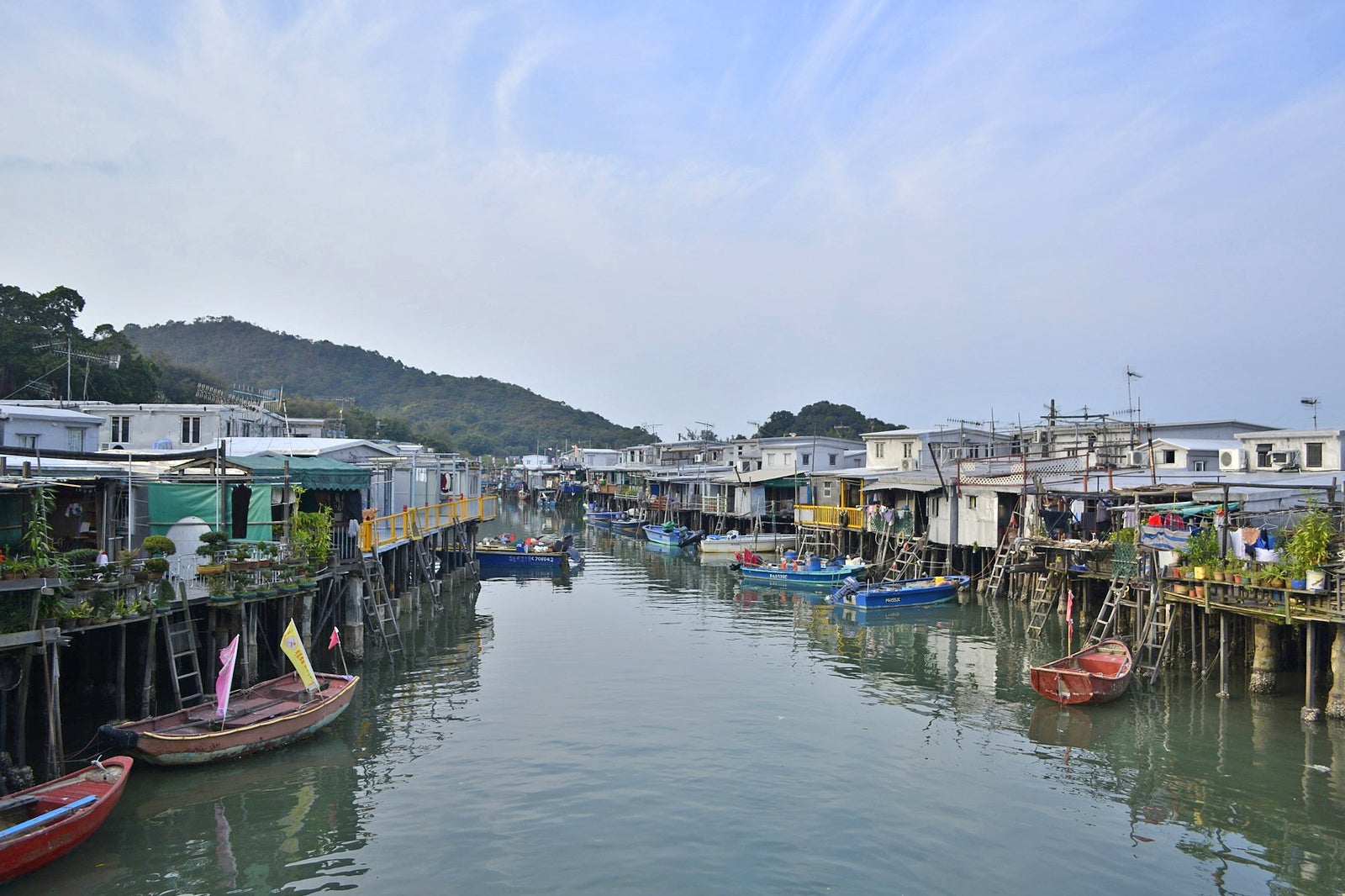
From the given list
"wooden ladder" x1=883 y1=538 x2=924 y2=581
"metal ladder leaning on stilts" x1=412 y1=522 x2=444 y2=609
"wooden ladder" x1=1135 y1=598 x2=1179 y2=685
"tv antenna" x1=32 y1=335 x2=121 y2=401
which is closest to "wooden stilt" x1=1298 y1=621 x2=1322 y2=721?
"wooden ladder" x1=1135 y1=598 x2=1179 y2=685

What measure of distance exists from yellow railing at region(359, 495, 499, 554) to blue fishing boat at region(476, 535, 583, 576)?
2170 millimetres

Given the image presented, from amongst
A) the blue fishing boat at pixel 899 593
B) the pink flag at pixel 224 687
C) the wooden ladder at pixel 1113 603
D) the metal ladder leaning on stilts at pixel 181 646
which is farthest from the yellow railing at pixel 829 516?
the pink flag at pixel 224 687

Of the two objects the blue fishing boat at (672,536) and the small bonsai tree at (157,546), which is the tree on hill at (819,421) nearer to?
the blue fishing boat at (672,536)

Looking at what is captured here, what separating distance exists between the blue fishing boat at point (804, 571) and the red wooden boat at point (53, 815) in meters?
32.2

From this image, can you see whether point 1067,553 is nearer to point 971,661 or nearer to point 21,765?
point 971,661

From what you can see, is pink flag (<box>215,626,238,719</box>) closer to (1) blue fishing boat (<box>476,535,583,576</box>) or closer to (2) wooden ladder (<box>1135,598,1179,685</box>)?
(2) wooden ladder (<box>1135,598,1179,685</box>)

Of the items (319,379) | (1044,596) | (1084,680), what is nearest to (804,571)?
(1044,596)

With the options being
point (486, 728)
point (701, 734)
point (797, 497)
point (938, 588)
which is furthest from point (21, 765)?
point (797, 497)

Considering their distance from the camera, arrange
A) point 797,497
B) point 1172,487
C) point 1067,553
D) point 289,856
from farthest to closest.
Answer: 1. point 797,497
2. point 1067,553
3. point 1172,487
4. point 289,856

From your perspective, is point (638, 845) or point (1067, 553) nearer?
point (638, 845)

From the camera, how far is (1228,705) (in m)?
20.8

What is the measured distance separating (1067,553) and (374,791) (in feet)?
80.0

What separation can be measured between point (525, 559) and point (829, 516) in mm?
17840

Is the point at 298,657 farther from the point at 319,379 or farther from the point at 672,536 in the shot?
the point at 319,379
